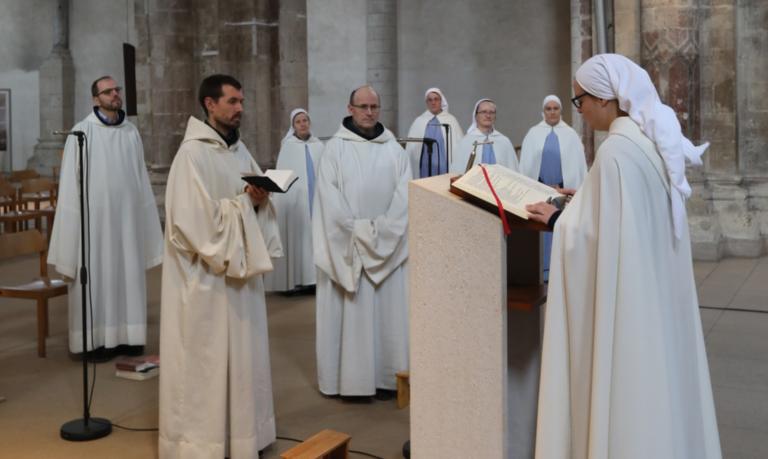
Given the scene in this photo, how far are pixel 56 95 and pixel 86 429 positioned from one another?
18.0 meters

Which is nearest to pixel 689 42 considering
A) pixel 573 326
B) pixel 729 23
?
pixel 729 23

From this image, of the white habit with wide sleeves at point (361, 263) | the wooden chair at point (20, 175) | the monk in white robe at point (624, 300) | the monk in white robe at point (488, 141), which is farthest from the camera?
the wooden chair at point (20, 175)

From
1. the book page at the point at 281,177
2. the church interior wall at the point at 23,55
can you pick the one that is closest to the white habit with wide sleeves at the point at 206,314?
the book page at the point at 281,177

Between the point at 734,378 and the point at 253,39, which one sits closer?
the point at 734,378

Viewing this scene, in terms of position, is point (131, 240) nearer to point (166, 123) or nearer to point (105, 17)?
point (166, 123)

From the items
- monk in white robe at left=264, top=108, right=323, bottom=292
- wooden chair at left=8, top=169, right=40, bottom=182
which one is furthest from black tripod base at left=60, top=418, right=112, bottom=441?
wooden chair at left=8, top=169, right=40, bottom=182

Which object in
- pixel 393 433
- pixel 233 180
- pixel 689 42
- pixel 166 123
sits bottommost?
pixel 393 433

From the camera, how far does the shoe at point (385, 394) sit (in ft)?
20.9

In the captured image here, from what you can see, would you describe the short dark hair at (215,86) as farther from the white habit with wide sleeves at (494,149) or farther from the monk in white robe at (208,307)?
the white habit with wide sleeves at (494,149)

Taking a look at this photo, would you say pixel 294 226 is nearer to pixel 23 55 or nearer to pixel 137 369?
pixel 137 369

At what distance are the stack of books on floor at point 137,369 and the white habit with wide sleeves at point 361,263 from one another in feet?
4.45

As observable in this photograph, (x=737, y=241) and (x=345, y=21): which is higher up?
(x=345, y=21)

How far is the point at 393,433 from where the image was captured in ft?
18.3

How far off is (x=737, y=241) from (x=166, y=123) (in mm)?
7517
